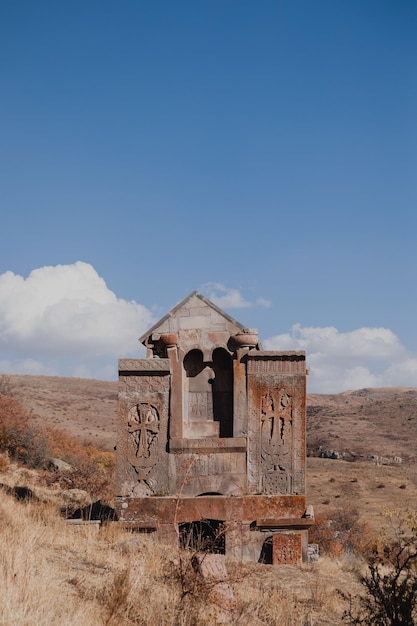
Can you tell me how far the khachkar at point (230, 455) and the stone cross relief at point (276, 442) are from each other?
0.05 ft

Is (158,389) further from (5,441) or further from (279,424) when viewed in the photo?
(5,441)

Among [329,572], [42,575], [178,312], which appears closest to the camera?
[42,575]

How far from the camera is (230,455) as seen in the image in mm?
10148

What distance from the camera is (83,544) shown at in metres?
7.96

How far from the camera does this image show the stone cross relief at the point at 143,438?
10078mm

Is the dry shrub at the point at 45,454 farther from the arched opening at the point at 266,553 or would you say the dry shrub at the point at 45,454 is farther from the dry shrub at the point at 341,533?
the arched opening at the point at 266,553

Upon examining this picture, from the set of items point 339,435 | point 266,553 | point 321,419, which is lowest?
point 266,553

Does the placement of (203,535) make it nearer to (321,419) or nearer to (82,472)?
(82,472)

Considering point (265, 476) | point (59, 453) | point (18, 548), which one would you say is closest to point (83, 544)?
point (18, 548)

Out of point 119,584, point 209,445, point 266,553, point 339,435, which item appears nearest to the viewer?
point 119,584

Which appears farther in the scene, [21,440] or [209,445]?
[21,440]

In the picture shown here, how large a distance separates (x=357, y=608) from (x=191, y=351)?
4747mm

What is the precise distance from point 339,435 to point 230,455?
32499 mm

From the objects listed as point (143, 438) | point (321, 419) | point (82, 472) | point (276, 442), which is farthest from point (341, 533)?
point (321, 419)
